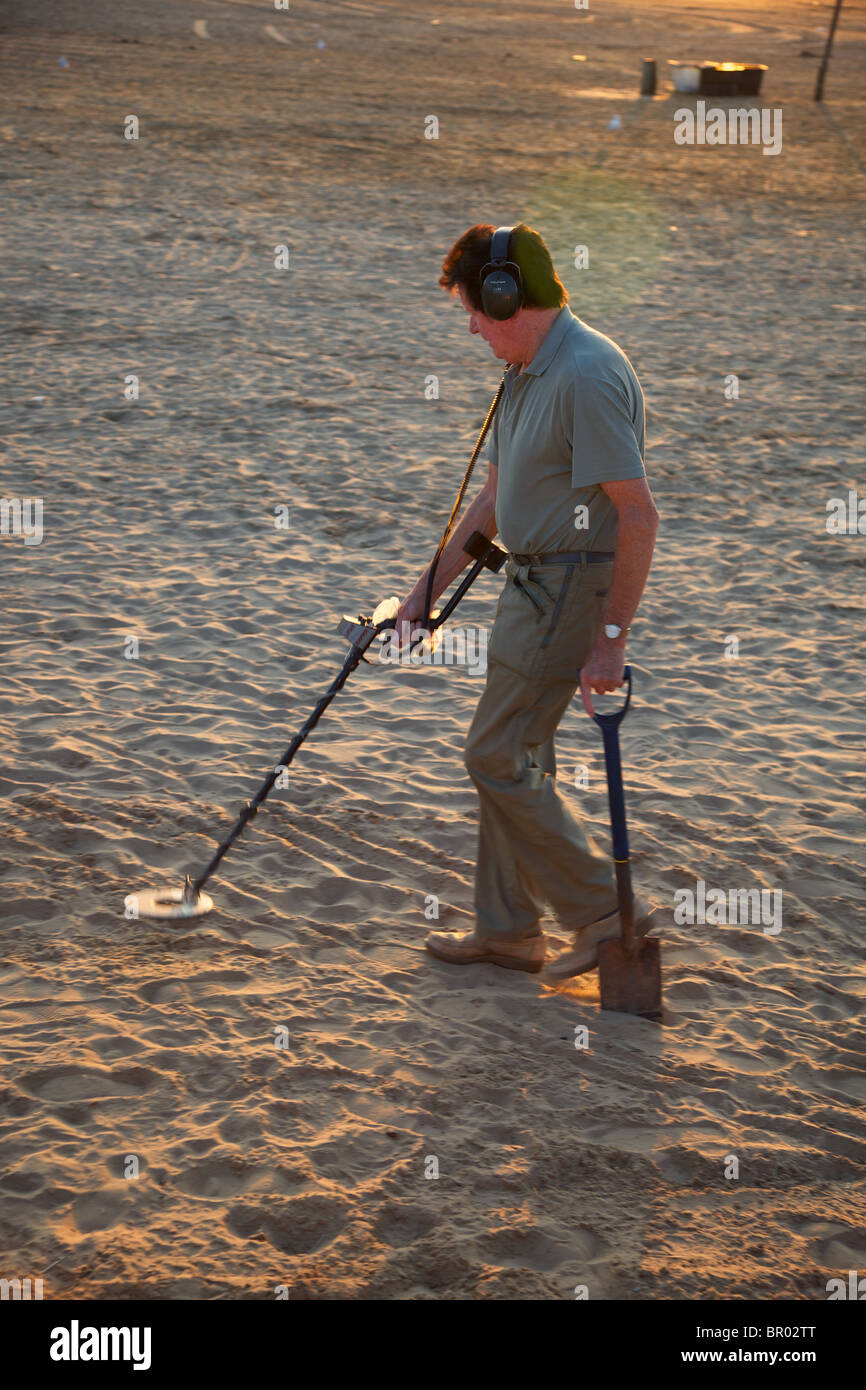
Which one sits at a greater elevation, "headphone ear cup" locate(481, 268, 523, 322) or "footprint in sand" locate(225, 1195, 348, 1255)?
"headphone ear cup" locate(481, 268, 523, 322)

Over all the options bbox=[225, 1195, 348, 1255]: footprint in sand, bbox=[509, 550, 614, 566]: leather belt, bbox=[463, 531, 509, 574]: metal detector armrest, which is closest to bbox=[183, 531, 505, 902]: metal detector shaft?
bbox=[463, 531, 509, 574]: metal detector armrest

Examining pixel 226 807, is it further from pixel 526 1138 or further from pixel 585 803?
pixel 526 1138

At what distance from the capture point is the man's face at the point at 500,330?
3.28 metres

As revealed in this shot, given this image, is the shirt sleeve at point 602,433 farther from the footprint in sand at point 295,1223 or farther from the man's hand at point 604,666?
the footprint in sand at point 295,1223

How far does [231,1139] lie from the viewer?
3.29 m

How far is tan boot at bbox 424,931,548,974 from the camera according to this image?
155 inches

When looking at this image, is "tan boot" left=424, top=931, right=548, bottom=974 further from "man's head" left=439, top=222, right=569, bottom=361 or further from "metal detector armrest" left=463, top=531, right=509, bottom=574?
"man's head" left=439, top=222, right=569, bottom=361

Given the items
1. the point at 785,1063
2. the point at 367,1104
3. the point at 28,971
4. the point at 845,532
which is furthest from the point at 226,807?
the point at 845,532

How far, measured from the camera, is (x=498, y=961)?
3979mm

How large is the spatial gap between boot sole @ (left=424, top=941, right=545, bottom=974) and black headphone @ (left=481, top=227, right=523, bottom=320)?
5.87ft

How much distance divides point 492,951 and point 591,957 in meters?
0.28

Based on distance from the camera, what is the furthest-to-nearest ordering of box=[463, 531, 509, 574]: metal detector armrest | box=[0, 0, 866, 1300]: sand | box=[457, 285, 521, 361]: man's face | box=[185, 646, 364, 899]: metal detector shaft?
box=[185, 646, 364, 899]: metal detector shaft → box=[463, 531, 509, 574]: metal detector armrest → box=[457, 285, 521, 361]: man's face → box=[0, 0, 866, 1300]: sand

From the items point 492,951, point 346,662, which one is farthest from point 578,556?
point 492,951

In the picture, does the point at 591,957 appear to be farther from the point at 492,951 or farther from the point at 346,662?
the point at 346,662
